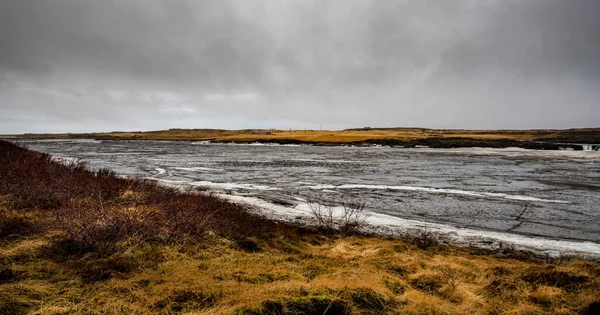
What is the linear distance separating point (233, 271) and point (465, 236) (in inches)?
262

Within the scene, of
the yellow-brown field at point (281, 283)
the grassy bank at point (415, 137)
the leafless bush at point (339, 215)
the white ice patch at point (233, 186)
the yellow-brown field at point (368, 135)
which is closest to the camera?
the yellow-brown field at point (281, 283)

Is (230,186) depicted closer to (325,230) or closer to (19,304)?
(325,230)

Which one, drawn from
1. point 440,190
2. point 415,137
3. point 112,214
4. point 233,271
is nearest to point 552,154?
point 415,137

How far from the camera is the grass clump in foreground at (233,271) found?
13.6ft

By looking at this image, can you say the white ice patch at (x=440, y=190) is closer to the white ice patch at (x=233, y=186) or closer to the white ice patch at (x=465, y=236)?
the white ice patch at (x=233, y=186)

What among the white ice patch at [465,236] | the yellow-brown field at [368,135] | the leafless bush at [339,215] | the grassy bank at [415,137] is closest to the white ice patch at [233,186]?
the leafless bush at [339,215]

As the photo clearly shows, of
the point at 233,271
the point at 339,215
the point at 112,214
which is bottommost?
the point at 339,215

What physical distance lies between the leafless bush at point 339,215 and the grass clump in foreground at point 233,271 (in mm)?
880

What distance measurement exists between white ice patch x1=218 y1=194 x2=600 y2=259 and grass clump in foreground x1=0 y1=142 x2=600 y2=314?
927 millimetres

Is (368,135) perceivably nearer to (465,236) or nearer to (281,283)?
(465,236)

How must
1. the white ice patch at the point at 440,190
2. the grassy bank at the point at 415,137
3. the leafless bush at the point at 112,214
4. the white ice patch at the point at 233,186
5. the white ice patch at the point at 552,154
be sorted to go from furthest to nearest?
the grassy bank at the point at 415,137 < the white ice patch at the point at 552,154 < the white ice patch at the point at 233,186 < the white ice patch at the point at 440,190 < the leafless bush at the point at 112,214

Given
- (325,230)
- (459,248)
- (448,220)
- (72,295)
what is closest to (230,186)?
(325,230)

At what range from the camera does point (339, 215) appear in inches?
443

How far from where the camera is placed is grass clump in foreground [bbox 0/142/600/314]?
13.6ft
